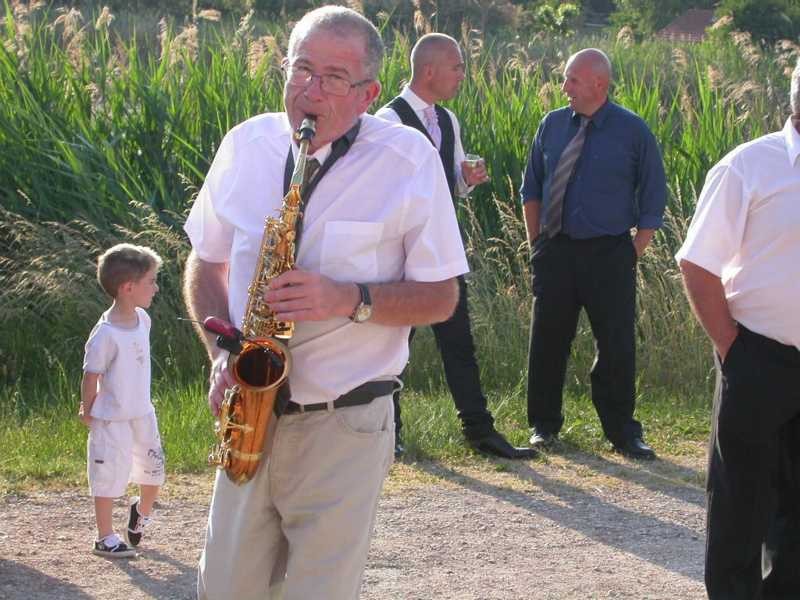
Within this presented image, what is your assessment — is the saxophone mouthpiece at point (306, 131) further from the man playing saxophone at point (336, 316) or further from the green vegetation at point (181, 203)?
the green vegetation at point (181, 203)

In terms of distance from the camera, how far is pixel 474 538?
6004 mm

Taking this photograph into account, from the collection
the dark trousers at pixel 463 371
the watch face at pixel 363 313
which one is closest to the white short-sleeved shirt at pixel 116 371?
the dark trousers at pixel 463 371

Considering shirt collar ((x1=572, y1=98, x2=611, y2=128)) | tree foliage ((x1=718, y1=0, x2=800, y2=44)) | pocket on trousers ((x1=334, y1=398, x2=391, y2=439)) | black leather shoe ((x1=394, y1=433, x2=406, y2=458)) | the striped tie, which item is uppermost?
tree foliage ((x1=718, y1=0, x2=800, y2=44))

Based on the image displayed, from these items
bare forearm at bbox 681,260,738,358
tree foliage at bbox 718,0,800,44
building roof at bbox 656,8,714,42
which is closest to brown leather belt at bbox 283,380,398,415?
bare forearm at bbox 681,260,738,358

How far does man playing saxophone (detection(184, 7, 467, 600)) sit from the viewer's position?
3.45 metres

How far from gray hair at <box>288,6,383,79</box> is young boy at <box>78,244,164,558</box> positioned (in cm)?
228

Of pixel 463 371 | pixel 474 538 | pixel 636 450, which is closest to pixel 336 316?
pixel 474 538

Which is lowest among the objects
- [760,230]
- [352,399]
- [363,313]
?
[352,399]

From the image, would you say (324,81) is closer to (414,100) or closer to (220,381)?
(220,381)

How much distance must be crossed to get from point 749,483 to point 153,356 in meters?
5.10

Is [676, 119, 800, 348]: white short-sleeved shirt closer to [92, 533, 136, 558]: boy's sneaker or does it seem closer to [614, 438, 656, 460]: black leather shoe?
[92, 533, 136, 558]: boy's sneaker

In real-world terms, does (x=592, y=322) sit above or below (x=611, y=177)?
below

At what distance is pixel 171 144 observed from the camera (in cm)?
1005

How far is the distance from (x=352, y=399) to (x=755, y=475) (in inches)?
64.9
